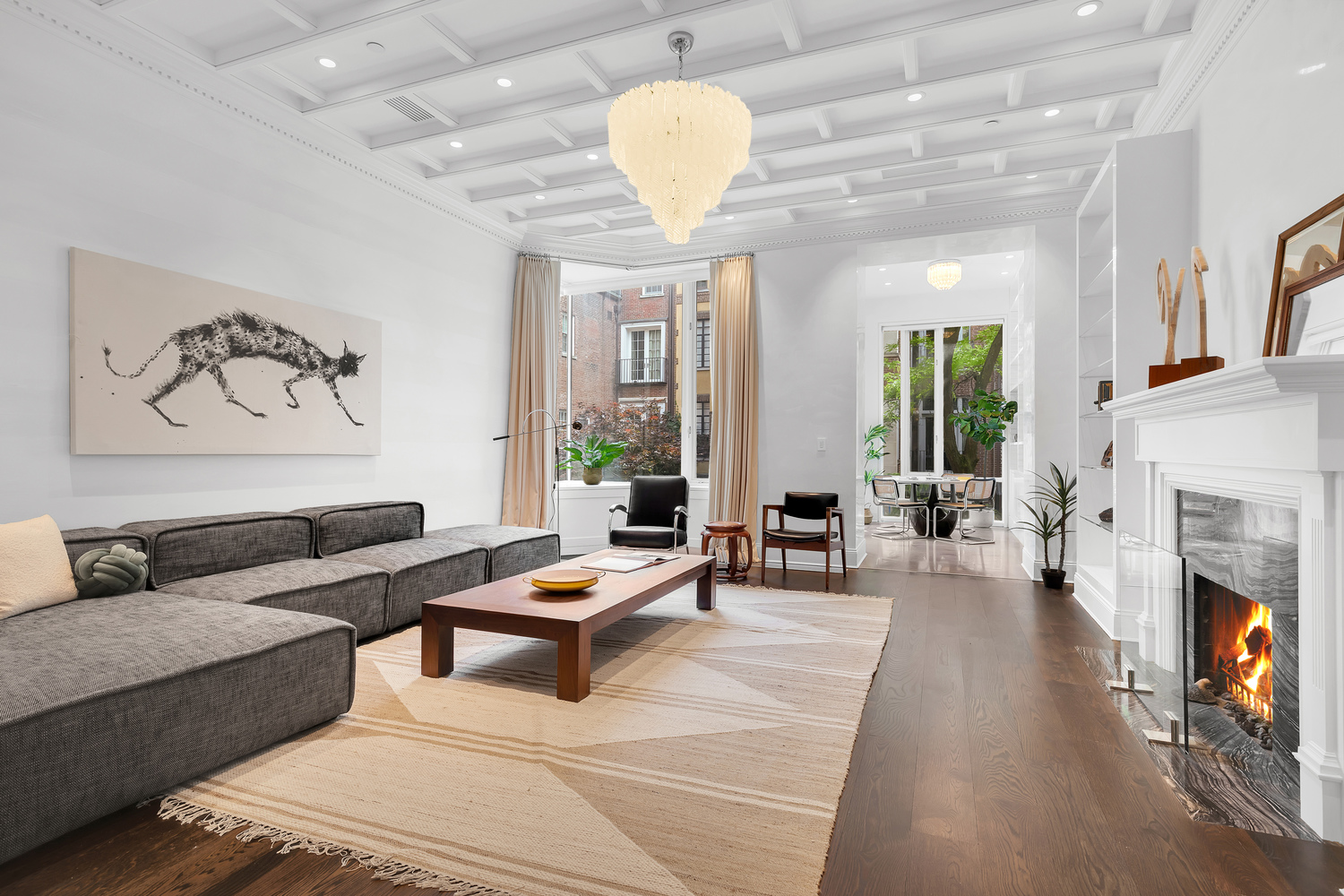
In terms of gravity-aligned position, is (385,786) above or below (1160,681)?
below

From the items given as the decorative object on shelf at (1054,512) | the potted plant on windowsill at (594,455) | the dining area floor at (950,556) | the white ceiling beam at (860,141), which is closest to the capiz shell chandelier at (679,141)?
the white ceiling beam at (860,141)

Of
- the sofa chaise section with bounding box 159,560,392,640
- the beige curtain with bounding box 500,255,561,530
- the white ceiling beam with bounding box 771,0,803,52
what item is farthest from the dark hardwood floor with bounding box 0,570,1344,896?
the beige curtain with bounding box 500,255,561,530

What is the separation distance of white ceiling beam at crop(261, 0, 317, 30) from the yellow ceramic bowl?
2986mm

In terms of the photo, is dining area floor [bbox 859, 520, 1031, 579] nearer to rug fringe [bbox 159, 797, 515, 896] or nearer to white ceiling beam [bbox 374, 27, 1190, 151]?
white ceiling beam [bbox 374, 27, 1190, 151]

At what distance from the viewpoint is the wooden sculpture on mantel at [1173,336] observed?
115 inches

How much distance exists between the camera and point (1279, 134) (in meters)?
2.67

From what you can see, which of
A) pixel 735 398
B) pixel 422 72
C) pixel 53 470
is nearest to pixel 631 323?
pixel 735 398

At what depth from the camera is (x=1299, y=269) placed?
2.44m

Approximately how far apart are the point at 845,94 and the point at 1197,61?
→ 5.69ft

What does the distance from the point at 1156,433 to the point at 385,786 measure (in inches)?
145

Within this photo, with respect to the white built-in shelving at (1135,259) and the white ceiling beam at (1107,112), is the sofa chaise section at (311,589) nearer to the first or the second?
the white built-in shelving at (1135,259)

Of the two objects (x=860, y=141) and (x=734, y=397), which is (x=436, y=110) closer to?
(x=860, y=141)

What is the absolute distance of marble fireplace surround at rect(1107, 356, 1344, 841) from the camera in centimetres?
181

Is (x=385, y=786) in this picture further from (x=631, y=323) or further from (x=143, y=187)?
(x=631, y=323)
